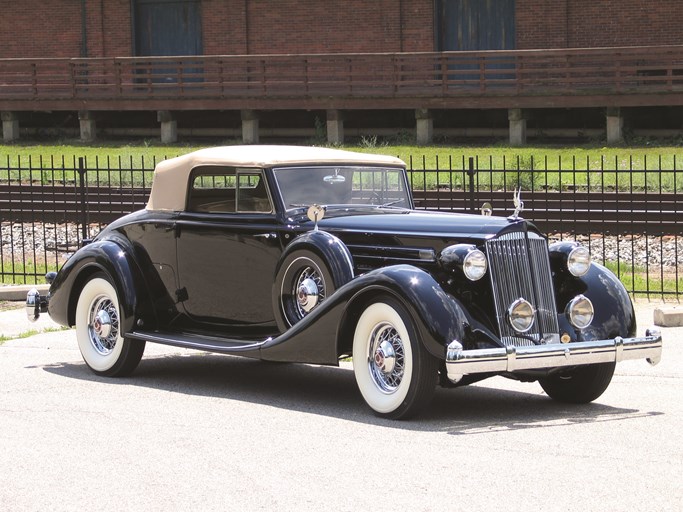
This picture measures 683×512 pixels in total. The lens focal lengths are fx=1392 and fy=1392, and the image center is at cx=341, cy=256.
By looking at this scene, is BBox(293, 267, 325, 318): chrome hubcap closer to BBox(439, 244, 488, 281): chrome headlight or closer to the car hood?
the car hood

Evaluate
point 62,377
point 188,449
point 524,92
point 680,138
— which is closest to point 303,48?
point 524,92

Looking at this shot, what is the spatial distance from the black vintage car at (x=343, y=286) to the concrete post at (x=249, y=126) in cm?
2157

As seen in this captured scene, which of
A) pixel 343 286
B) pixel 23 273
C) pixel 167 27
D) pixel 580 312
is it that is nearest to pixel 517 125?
pixel 167 27

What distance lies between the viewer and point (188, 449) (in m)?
7.64

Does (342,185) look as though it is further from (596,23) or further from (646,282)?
(596,23)

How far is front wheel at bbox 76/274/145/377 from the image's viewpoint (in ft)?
33.7

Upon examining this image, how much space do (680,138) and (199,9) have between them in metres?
13.7

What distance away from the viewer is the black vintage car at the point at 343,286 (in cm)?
825

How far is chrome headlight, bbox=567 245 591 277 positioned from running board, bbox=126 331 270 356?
2.06 metres

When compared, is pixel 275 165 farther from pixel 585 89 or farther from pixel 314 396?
A: pixel 585 89

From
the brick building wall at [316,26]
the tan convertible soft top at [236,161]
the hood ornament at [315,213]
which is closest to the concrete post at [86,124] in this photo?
the brick building wall at [316,26]

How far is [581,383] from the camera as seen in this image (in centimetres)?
898

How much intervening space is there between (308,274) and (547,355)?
181 centimetres

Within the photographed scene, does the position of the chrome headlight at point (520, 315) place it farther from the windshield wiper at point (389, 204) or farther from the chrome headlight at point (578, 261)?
the windshield wiper at point (389, 204)
